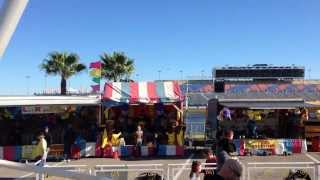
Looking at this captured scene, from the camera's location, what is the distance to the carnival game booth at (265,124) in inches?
892

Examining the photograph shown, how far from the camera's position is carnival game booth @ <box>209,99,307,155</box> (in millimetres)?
22656

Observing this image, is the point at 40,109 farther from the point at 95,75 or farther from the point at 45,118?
the point at 95,75

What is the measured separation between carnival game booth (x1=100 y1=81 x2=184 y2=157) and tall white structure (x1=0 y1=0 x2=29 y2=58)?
1820cm

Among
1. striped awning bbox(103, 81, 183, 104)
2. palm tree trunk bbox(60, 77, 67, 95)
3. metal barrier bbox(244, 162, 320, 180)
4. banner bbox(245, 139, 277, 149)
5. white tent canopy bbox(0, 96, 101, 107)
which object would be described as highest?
palm tree trunk bbox(60, 77, 67, 95)

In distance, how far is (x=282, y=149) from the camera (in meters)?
22.7

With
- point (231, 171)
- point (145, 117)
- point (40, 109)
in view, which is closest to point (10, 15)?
point (231, 171)

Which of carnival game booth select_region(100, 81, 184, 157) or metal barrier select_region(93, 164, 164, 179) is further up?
carnival game booth select_region(100, 81, 184, 157)

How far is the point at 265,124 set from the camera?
84.3 feet

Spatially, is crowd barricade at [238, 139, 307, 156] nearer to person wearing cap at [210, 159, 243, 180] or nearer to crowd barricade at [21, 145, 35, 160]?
crowd barricade at [21, 145, 35, 160]

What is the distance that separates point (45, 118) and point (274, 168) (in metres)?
13.6

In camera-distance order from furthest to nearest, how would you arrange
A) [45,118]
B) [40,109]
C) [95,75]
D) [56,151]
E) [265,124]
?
[95,75] < [265,124] < [45,118] < [40,109] < [56,151]

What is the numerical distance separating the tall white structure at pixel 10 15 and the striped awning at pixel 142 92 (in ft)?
59.7

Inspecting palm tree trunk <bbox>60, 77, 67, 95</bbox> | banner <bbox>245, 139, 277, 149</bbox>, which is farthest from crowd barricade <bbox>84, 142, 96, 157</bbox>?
palm tree trunk <bbox>60, 77, 67, 95</bbox>

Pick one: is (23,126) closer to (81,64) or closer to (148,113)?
(148,113)
